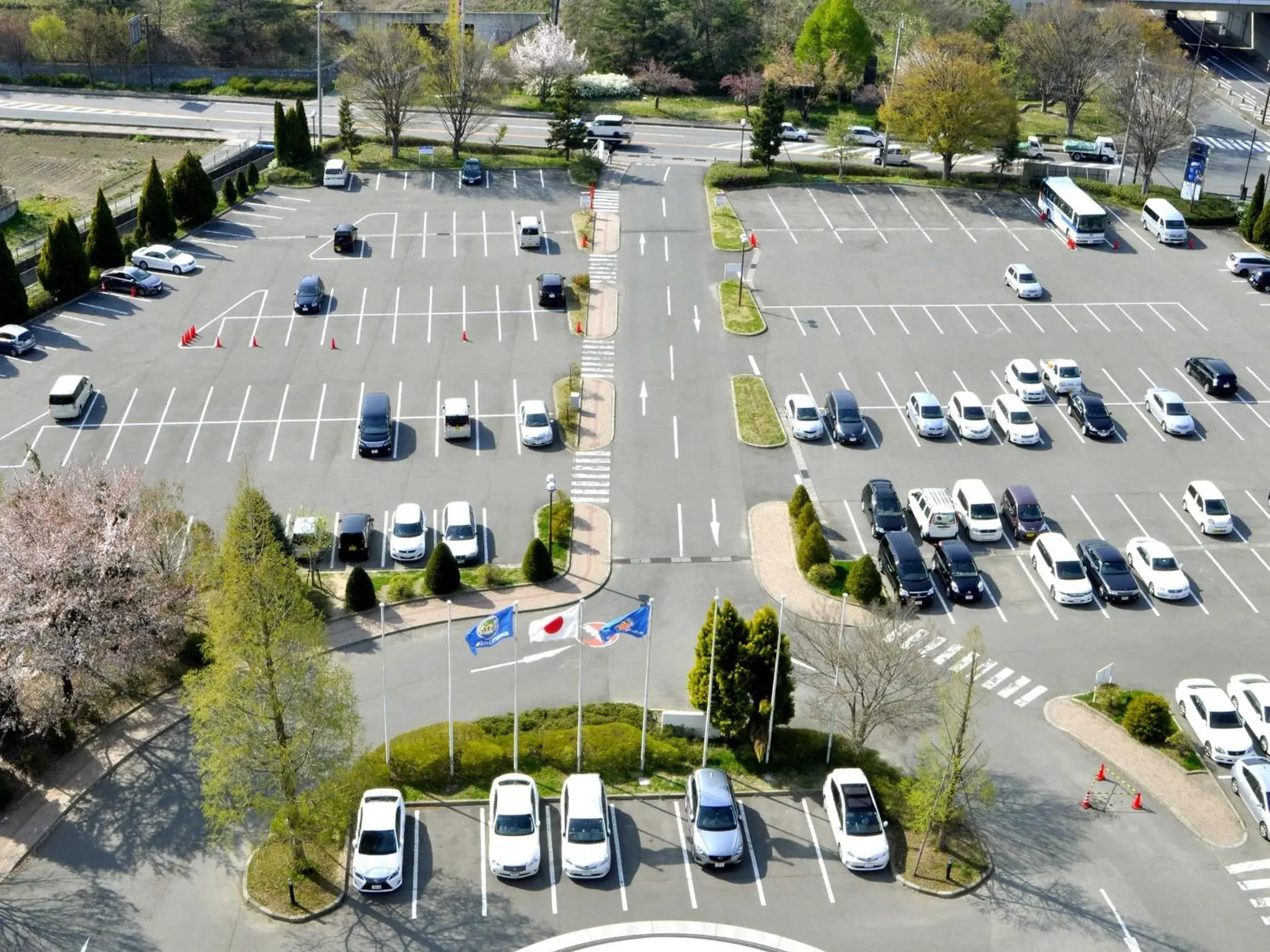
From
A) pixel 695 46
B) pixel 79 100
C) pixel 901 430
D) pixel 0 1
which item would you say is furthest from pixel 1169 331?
pixel 0 1

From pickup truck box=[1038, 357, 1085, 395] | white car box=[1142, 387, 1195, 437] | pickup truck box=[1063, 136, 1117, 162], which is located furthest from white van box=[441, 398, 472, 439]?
pickup truck box=[1063, 136, 1117, 162]

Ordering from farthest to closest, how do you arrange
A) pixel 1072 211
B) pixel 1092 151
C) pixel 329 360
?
pixel 1092 151 < pixel 1072 211 < pixel 329 360

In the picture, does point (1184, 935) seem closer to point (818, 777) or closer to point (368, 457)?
point (818, 777)

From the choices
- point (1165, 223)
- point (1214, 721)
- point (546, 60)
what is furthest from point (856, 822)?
point (546, 60)

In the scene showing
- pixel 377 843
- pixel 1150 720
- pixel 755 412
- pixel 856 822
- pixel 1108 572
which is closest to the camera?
pixel 377 843

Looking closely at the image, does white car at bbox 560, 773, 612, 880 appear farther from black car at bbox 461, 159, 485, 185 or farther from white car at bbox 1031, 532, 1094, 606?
black car at bbox 461, 159, 485, 185

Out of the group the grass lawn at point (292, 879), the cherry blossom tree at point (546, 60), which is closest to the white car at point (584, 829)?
the grass lawn at point (292, 879)

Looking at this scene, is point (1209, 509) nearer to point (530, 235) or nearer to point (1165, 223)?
point (1165, 223)
